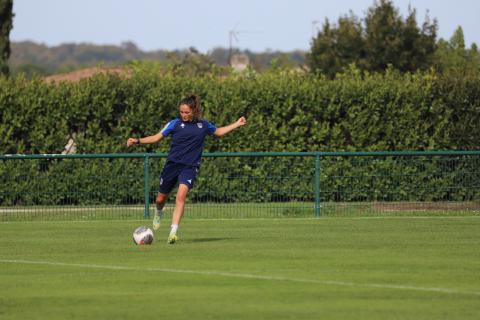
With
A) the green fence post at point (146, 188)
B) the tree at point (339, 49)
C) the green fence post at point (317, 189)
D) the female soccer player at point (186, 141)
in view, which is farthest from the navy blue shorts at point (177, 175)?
the tree at point (339, 49)

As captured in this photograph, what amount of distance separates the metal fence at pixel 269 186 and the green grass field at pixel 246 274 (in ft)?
14.2

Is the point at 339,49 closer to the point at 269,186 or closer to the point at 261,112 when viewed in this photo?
the point at 261,112

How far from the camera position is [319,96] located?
101 ft

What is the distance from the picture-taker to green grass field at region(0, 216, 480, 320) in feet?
34.6

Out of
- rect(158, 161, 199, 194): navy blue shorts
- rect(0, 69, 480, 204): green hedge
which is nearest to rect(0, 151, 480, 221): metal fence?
rect(0, 69, 480, 204): green hedge

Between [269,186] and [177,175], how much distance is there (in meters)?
7.77

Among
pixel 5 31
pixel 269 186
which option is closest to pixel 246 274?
pixel 269 186

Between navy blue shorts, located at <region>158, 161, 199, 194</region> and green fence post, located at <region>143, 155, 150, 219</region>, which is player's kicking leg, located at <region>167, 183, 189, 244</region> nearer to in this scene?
navy blue shorts, located at <region>158, 161, 199, 194</region>

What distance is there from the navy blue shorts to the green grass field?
2.76 ft

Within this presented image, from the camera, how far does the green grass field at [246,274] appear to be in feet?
34.6

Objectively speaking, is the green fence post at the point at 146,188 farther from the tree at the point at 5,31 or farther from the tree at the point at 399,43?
the tree at the point at 399,43

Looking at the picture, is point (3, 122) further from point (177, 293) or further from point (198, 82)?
point (177, 293)

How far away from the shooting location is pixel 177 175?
58.4 feet

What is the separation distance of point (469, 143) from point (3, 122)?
1160 cm
